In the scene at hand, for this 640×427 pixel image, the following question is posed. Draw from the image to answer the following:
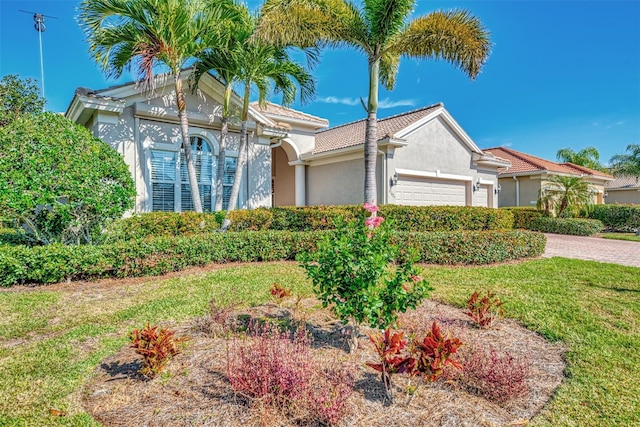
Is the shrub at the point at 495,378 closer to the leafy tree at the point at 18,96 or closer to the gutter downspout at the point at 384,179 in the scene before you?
the gutter downspout at the point at 384,179

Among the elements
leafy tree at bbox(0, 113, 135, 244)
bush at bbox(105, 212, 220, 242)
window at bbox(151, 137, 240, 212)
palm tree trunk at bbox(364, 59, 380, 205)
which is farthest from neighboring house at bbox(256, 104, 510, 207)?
leafy tree at bbox(0, 113, 135, 244)

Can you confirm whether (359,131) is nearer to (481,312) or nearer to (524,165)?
(524,165)

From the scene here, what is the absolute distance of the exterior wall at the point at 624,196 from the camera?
3420 cm

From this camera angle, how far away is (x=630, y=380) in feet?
11.6

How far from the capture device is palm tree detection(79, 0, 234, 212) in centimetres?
897

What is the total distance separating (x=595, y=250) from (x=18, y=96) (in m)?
31.6

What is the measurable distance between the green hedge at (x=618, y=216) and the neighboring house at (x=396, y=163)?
8.30 meters

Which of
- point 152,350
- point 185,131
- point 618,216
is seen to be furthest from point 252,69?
point 618,216

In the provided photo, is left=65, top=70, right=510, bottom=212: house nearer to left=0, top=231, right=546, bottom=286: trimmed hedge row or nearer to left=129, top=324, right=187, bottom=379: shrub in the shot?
left=0, top=231, right=546, bottom=286: trimmed hedge row

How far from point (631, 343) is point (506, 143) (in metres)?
28.4

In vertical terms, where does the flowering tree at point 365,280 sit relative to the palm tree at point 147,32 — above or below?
below

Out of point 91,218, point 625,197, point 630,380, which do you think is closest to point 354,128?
point 91,218

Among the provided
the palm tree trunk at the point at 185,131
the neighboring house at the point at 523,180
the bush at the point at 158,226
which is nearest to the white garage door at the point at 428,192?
the neighboring house at the point at 523,180

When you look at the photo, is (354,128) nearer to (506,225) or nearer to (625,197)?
(506,225)
